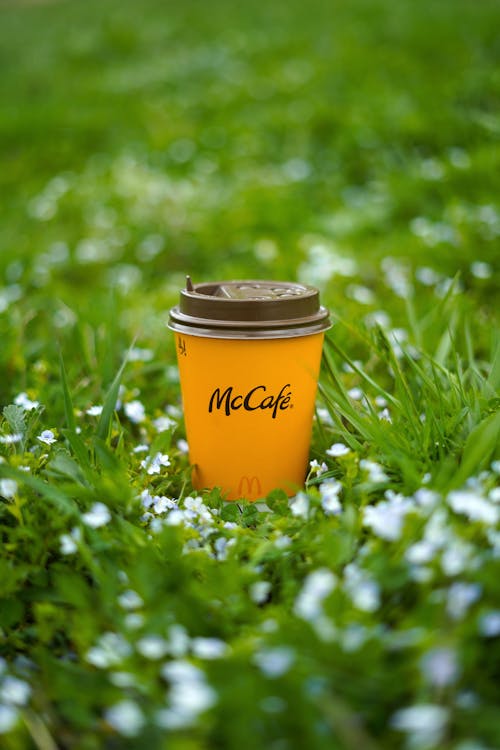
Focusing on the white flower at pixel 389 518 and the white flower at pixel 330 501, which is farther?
the white flower at pixel 330 501

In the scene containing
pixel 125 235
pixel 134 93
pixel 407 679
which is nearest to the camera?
pixel 407 679

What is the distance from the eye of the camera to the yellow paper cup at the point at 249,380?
1.73 metres

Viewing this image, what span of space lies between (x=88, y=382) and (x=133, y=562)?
3.50 ft

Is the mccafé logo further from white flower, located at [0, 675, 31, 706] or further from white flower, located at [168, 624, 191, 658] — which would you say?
white flower, located at [0, 675, 31, 706]

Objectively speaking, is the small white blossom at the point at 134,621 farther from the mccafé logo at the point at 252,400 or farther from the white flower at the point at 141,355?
the white flower at the point at 141,355

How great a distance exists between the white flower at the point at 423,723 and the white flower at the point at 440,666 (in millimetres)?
39

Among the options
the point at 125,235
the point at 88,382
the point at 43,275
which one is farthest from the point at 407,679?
the point at 125,235

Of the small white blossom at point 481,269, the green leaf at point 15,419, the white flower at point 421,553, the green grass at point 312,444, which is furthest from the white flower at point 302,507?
the small white blossom at point 481,269

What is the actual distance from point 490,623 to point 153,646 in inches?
21.2

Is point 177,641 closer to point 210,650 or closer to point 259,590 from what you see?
point 210,650

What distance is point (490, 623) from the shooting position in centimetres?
106

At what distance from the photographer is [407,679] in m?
1.08

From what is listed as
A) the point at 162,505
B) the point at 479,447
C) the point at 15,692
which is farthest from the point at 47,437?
the point at 479,447

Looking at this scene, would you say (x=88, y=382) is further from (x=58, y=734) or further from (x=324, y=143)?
(x=324, y=143)
